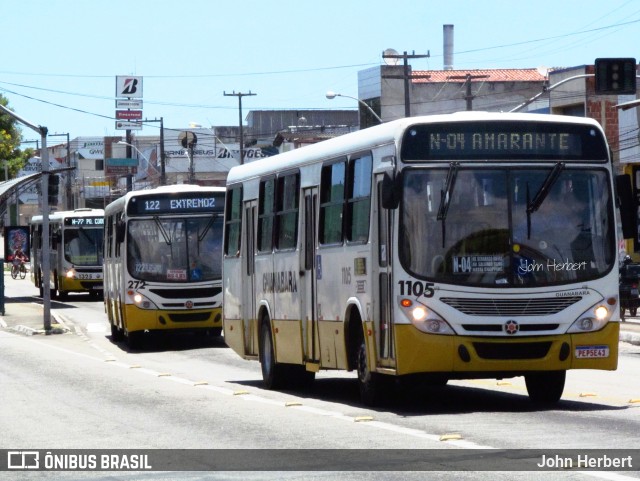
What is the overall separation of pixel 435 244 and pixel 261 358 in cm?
593

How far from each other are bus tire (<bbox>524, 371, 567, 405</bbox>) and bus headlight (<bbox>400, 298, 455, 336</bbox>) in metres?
1.41

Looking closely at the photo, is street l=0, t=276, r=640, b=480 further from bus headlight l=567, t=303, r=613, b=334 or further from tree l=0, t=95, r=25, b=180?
tree l=0, t=95, r=25, b=180

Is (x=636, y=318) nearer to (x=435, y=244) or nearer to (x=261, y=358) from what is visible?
(x=261, y=358)

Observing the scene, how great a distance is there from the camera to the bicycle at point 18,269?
285 feet

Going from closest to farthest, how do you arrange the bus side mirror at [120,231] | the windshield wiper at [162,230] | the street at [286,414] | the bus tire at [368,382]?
the street at [286,414] < the bus tire at [368,382] < the windshield wiper at [162,230] < the bus side mirror at [120,231]

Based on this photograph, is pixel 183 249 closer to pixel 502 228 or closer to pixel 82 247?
pixel 502 228

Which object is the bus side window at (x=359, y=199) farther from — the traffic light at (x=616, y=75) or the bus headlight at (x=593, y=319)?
the traffic light at (x=616, y=75)

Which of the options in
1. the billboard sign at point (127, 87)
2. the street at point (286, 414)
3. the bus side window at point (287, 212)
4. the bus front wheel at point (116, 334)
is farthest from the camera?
the billboard sign at point (127, 87)

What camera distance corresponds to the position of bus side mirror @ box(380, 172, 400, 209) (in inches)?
577

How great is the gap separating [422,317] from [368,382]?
1.39m

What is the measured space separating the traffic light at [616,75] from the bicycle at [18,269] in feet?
187

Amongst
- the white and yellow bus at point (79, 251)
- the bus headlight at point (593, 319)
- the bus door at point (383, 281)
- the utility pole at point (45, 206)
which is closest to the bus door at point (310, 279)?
the bus door at point (383, 281)

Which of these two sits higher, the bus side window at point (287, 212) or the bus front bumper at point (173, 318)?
the bus side window at point (287, 212)

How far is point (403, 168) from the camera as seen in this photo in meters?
14.9
